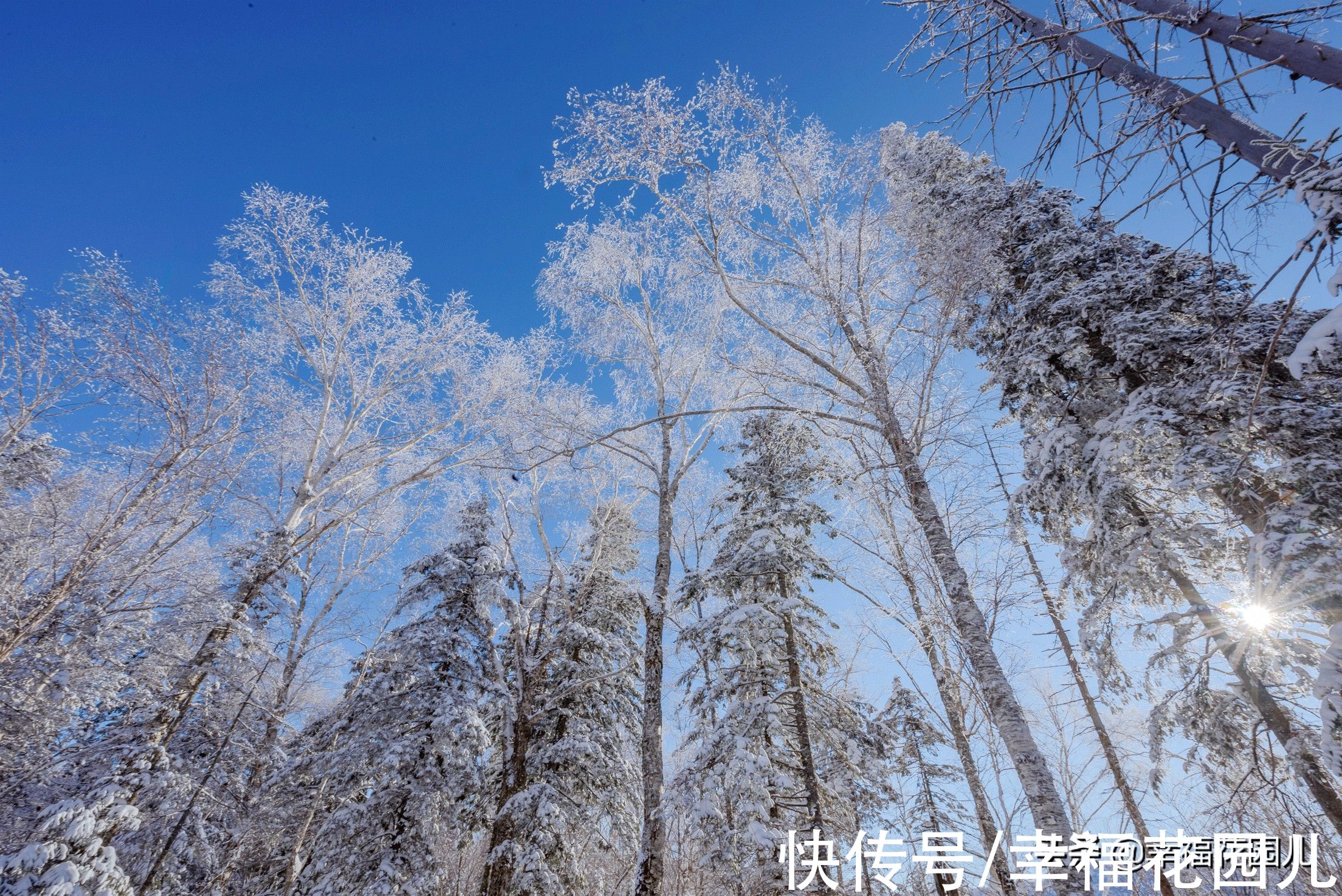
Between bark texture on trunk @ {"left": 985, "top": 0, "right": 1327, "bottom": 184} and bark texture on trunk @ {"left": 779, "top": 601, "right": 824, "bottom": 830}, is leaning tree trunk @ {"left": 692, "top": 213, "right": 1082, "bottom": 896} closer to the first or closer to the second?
bark texture on trunk @ {"left": 779, "top": 601, "right": 824, "bottom": 830}

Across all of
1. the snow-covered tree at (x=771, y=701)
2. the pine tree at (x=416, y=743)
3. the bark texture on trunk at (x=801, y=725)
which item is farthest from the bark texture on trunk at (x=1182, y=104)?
the pine tree at (x=416, y=743)

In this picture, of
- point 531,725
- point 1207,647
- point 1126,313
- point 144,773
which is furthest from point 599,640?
point 1126,313

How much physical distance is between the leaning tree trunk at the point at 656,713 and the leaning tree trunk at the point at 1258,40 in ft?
27.9

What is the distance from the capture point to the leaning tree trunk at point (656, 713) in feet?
23.7

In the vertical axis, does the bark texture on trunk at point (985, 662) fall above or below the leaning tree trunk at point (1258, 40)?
below

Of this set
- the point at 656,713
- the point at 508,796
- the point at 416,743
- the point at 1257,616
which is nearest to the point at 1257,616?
the point at 1257,616

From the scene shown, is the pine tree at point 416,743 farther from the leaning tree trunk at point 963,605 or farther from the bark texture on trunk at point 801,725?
the bark texture on trunk at point 801,725

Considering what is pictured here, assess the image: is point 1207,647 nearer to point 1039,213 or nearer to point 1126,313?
point 1126,313

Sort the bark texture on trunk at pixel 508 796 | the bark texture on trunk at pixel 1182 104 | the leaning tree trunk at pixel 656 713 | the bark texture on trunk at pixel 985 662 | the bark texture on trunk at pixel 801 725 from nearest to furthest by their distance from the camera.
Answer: the bark texture on trunk at pixel 1182 104 → the bark texture on trunk at pixel 985 662 → the leaning tree trunk at pixel 656 713 → the bark texture on trunk at pixel 801 725 → the bark texture on trunk at pixel 508 796

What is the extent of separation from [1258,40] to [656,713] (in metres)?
8.99

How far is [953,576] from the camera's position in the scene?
18.3 feet

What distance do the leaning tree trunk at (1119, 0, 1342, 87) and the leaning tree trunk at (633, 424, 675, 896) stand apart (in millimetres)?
8508

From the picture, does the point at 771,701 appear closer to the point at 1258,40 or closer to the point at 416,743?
the point at 416,743

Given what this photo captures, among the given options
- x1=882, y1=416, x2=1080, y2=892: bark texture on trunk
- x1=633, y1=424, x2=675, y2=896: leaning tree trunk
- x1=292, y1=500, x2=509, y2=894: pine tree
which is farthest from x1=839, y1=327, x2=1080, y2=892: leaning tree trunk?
x1=292, y1=500, x2=509, y2=894: pine tree
